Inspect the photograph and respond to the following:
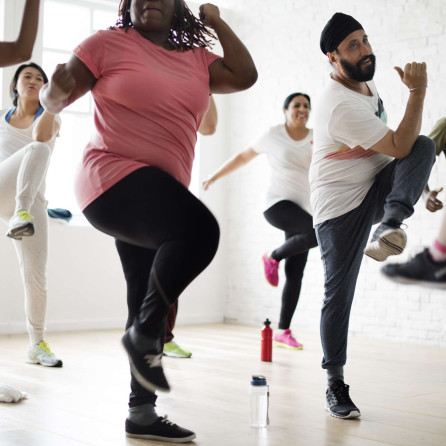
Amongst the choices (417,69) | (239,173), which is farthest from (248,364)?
(239,173)

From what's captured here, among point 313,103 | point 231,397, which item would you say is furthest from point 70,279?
point 231,397

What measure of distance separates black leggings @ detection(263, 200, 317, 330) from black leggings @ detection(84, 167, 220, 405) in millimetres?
2860

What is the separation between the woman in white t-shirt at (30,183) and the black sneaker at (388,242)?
1.53 meters

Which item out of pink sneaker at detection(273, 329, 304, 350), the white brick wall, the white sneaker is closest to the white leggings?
the white sneaker

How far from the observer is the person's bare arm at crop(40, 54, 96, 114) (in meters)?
2.16

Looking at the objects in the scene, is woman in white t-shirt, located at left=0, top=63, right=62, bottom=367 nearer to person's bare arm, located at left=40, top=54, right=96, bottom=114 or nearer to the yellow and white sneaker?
the yellow and white sneaker

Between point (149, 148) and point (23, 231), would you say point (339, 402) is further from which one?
point (23, 231)

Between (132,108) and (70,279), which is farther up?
(132,108)

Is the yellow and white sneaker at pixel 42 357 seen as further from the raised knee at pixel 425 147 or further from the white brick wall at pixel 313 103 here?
the white brick wall at pixel 313 103

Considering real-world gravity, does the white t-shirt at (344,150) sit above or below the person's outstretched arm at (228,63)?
below

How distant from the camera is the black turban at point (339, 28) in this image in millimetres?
2861

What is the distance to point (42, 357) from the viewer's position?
4102mm

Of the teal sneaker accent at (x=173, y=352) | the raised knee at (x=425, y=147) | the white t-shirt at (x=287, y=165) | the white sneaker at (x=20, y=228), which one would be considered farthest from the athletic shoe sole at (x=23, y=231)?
the white t-shirt at (x=287, y=165)

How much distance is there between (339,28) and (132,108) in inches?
42.8
